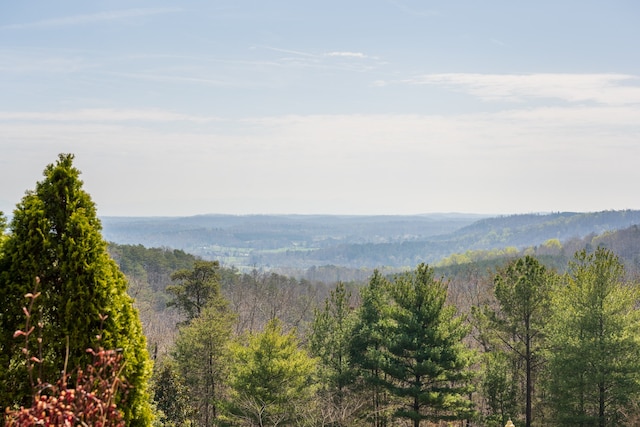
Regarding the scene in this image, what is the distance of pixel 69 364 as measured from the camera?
5.94 metres

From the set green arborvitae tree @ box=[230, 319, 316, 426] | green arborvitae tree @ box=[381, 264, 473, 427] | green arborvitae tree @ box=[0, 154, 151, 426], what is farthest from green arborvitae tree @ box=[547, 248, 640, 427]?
green arborvitae tree @ box=[0, 154, 151, 426]

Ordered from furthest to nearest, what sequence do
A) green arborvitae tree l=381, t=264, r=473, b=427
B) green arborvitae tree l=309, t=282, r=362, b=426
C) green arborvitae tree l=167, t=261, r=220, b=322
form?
green arborvitae tree l=167, t=261, r=220, b=322, green arborvitae tree l=309, t=282, r=362, b=426, green arborvitae tree l=381, t=264, r=473, b=427

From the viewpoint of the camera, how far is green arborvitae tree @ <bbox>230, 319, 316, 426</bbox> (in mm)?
17203

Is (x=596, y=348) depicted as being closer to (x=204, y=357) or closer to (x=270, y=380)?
(x=270, y=380)

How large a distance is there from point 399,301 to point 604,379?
688 cm

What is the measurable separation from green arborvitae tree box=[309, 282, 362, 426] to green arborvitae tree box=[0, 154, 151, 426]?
13953 mm

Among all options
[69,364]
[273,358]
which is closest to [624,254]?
[273,358]

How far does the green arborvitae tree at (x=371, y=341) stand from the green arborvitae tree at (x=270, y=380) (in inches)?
112

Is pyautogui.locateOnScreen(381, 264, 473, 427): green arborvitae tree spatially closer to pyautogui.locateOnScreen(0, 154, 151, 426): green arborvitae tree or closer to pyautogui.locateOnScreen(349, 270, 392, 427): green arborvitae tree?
pyautogui.locateOnScreen(349, 270, 392, 427): green arborvitae tree

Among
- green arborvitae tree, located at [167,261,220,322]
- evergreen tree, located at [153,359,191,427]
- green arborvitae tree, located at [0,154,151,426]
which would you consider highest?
green arborvitae tree, located at [0,154,151,426]

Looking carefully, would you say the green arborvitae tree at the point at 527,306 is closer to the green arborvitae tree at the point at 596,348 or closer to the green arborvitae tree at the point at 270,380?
the green arborvitae tree at the point at 596,348

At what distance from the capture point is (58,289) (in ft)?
19.8

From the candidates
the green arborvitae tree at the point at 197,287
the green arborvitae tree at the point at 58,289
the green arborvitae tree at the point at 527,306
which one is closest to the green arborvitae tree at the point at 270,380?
the green arborvitae tree at the point at 527,306

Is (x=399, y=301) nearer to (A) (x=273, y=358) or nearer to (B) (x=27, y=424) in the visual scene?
(A) (x=273, y=358)
